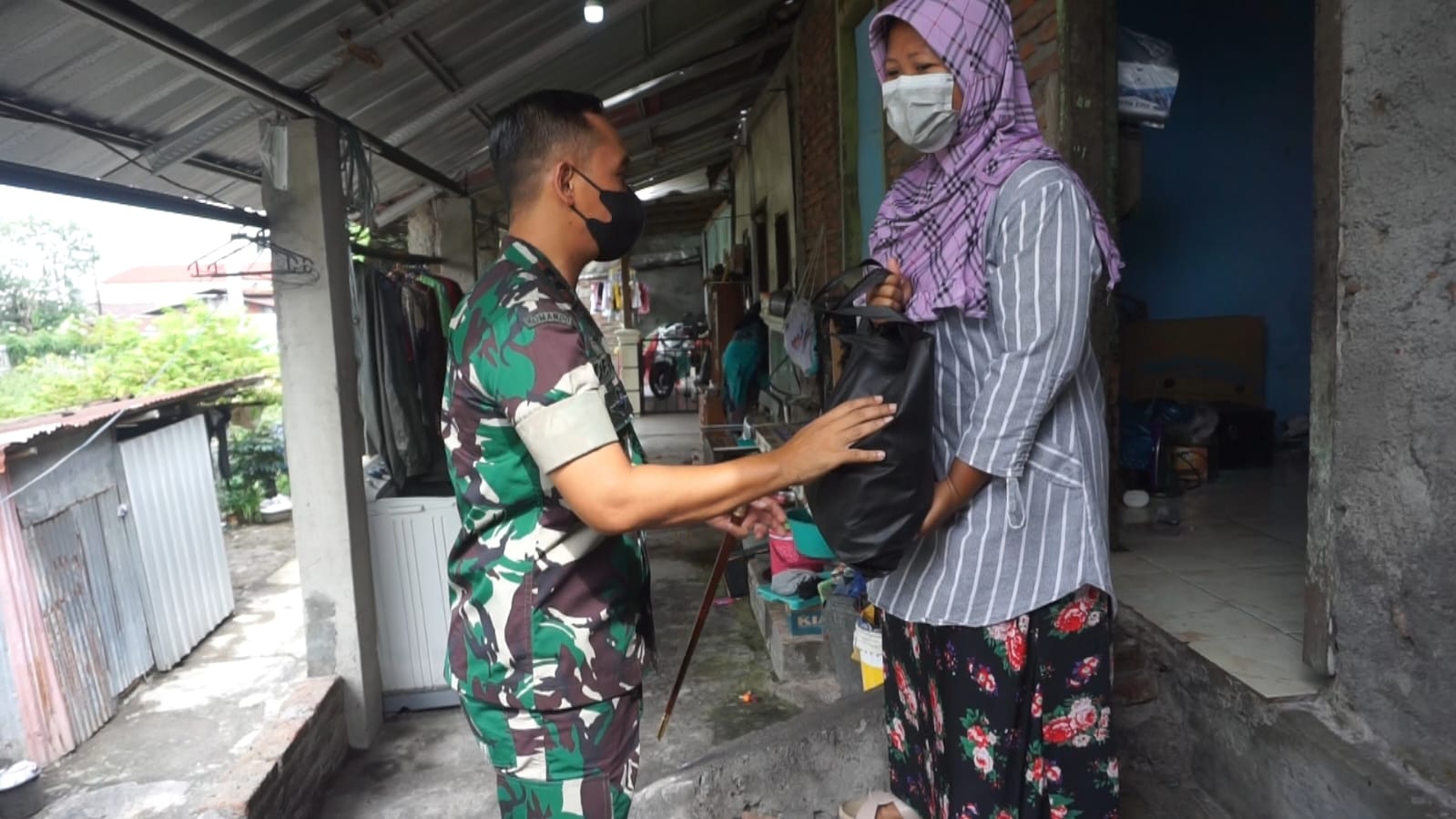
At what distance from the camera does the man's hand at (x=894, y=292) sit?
160 cm

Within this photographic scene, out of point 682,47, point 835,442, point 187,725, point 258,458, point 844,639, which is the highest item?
point 682,47

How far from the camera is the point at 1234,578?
8.84ft

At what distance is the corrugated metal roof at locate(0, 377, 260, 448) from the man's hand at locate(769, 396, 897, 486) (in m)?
4.25

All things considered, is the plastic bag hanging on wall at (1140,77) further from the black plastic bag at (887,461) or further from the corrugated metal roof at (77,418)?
the corrugated metal roof at (77,418)

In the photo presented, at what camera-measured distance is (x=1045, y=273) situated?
4.63ft

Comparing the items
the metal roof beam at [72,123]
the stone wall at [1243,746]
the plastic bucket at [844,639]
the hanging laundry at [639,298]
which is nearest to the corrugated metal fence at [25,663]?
the metal roof beam at [72,123]

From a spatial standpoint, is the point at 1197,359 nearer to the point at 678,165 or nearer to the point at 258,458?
the point at 678,165

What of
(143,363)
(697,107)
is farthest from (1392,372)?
(143,363)

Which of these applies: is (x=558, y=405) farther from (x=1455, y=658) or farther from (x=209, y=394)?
(x=209, y=394)

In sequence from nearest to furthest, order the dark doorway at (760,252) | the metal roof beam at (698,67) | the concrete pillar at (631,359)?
the metal roof beam at (698,67), the dark doorway at (760,252), the concrete pillar at (631,359)

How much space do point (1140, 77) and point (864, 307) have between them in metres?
1.83

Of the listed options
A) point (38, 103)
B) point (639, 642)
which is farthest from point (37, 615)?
point (639, 642)

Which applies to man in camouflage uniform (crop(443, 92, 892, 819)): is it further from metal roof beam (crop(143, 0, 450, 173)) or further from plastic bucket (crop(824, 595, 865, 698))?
plastic bucket (crop(824, 595, 865, 698))

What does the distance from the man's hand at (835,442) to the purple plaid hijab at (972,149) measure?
0.91 feet
